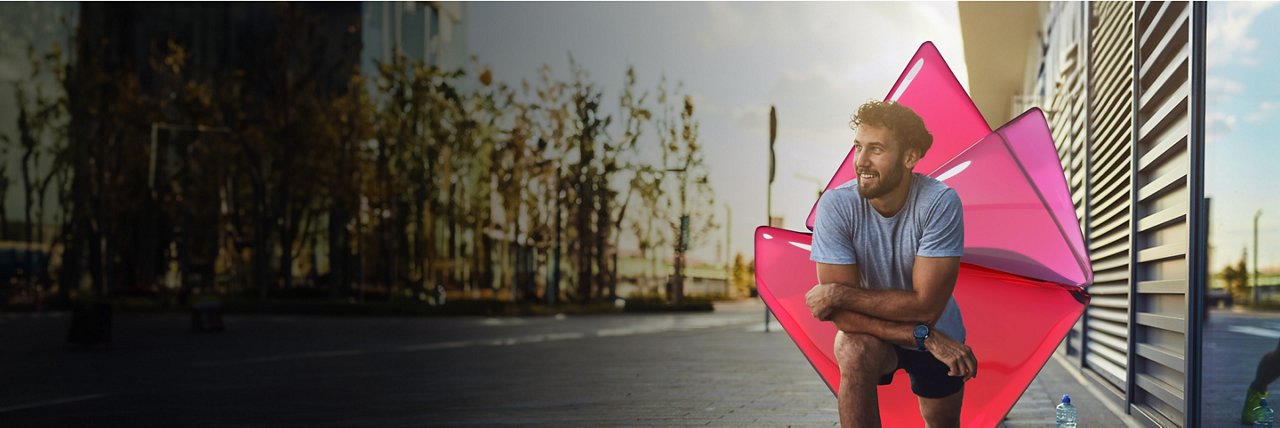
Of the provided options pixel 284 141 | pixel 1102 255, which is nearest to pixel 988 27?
pixel 1102 255

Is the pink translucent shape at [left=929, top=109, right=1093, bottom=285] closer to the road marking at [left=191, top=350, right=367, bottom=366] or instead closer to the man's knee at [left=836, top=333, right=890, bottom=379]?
the man's knee at [left=836, top=333, right=890, bottom=379]

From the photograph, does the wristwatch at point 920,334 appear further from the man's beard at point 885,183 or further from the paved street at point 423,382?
the paved street at point 423,382

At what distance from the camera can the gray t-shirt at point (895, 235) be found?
4.40 metres

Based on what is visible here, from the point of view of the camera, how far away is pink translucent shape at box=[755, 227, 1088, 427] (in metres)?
4.67

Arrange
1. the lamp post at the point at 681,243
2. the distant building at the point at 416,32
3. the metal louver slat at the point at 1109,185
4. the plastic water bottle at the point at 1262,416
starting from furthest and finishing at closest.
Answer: the distant building at the point at 416,32
the lamp post at the point at 681,243
the metal louver slat at the point at 1109,185
the plastic water bottle at the point at 1262,416

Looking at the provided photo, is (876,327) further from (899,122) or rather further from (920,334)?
(899,122)

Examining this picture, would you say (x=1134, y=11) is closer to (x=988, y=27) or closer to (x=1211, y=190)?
(x=1211, y=190)

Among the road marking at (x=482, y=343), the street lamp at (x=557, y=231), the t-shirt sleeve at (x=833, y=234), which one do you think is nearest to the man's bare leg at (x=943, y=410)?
the t-shirt sleeve at (x=833, y=234)

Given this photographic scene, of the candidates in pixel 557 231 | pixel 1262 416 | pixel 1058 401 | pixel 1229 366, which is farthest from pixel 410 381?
pixel 557 231

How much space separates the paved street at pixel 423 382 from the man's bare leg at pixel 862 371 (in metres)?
3.40

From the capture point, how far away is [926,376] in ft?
15.0

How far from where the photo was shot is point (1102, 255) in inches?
450

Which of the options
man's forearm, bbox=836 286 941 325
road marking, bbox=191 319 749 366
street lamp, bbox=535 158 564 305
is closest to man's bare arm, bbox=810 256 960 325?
man's forearm, bbox=836 286 941 325

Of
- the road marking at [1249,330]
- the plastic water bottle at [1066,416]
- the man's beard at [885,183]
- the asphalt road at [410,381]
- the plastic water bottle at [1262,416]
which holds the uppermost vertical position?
the man's beard at [885,183]
